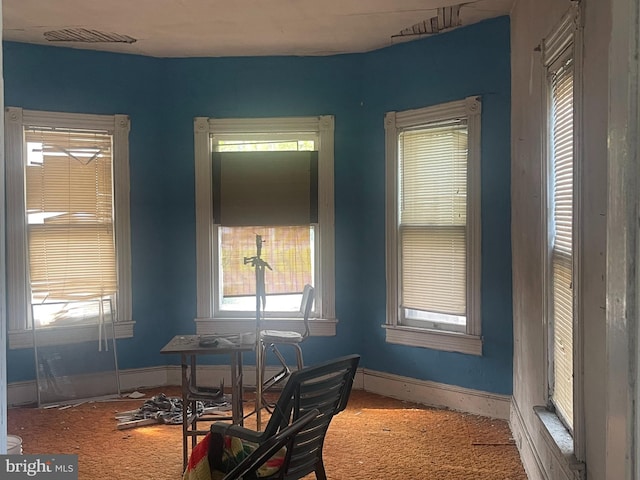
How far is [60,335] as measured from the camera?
15.0ft

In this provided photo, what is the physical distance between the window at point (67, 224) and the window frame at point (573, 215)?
11.1 ft

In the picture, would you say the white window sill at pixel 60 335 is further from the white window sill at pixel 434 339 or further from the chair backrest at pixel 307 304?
the white window sill at pixel 434 339

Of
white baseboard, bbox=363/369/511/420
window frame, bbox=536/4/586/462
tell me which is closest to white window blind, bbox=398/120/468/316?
white baseboard, bbox=363/369/511/420

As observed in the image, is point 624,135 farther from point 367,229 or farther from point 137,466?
point 367,229

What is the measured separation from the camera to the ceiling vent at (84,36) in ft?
14.1

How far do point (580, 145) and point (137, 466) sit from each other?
2825mm

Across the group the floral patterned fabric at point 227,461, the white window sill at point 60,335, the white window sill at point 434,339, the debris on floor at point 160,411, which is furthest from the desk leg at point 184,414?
the white window sill at point 434,339

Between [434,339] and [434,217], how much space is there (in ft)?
3.00

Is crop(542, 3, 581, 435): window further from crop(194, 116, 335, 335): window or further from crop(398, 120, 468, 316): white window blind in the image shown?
crop(194, 116, 335, 335): window

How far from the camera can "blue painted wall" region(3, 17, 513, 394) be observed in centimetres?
455

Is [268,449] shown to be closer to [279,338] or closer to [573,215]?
[573,215]

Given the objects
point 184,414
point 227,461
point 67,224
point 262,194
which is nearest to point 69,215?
point 67,224

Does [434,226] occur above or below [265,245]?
above

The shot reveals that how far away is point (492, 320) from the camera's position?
412 cm
